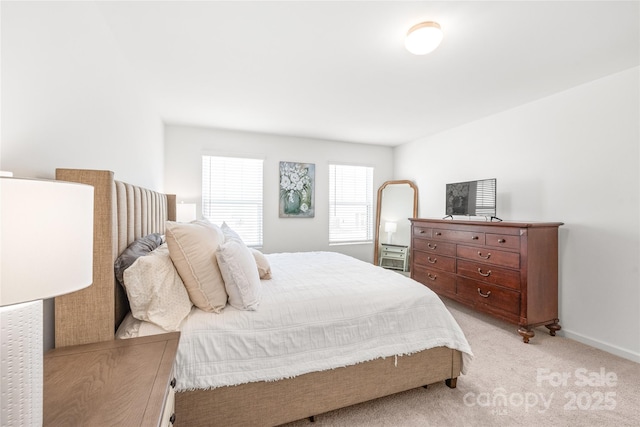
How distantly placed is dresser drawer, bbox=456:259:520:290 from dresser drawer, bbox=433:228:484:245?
0.78 ft

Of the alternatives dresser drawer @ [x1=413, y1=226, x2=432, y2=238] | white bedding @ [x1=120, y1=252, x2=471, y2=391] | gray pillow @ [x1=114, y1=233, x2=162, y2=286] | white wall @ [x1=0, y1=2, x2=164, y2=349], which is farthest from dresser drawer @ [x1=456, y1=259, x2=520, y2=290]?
white wall @ [x1=0, y1=2, x2=164, y2=349]

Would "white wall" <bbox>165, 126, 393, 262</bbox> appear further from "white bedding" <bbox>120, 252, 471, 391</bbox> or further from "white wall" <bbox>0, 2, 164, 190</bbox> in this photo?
"white bedding" <bbox>120, 252, 471, 391</bbox>

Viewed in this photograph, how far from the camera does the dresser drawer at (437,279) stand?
323 cm

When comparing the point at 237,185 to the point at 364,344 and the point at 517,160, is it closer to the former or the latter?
the point at 364,344

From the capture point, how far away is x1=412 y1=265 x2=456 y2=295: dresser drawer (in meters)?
3.23

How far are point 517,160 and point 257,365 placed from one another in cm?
340

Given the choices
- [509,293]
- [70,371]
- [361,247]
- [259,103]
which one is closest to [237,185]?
[259,103]

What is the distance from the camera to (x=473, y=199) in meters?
3.29

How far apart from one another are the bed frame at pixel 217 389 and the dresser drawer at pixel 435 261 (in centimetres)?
156

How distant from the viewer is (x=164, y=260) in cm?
143

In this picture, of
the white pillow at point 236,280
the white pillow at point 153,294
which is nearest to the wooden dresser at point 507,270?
the white pillow at point 236,280

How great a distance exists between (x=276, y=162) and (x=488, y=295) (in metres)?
3.30

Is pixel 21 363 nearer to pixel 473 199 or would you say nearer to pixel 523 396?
pixel 523 396

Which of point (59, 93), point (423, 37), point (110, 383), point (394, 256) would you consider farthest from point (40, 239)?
point (394, 256)
